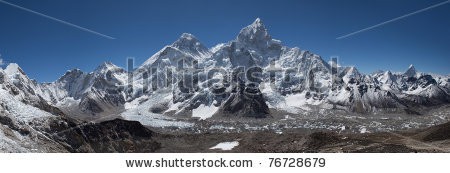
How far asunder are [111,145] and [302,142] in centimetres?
6967

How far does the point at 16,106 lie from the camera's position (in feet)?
449

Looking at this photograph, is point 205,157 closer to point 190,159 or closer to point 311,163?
point 190,159

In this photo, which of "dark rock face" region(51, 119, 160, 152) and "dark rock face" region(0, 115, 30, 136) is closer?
"dark rock face" region(0, 115, 30, 136)

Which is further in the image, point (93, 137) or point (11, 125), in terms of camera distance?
point (93, 137)

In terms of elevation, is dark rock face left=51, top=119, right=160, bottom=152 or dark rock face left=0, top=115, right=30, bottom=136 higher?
dark rock face left=0, top=115, right=30, bottom=136

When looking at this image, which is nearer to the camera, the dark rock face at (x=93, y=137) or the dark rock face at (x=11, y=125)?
the dark rock face at (x=11, y=125)

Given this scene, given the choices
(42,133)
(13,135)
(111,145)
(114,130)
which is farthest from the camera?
(114,130)

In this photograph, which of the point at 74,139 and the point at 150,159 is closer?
the point at 150,159

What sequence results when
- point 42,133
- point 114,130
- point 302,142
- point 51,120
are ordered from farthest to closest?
point 114,130
point 302,142
point 51,120
point 42,133

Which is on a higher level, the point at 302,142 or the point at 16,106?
the point at 16,106

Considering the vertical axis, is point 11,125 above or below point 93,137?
above

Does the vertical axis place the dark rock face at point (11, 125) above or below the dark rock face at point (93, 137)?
above

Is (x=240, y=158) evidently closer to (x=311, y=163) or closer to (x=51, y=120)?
(x=311, y=163)

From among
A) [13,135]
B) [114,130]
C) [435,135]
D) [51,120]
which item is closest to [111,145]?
[114,130]
